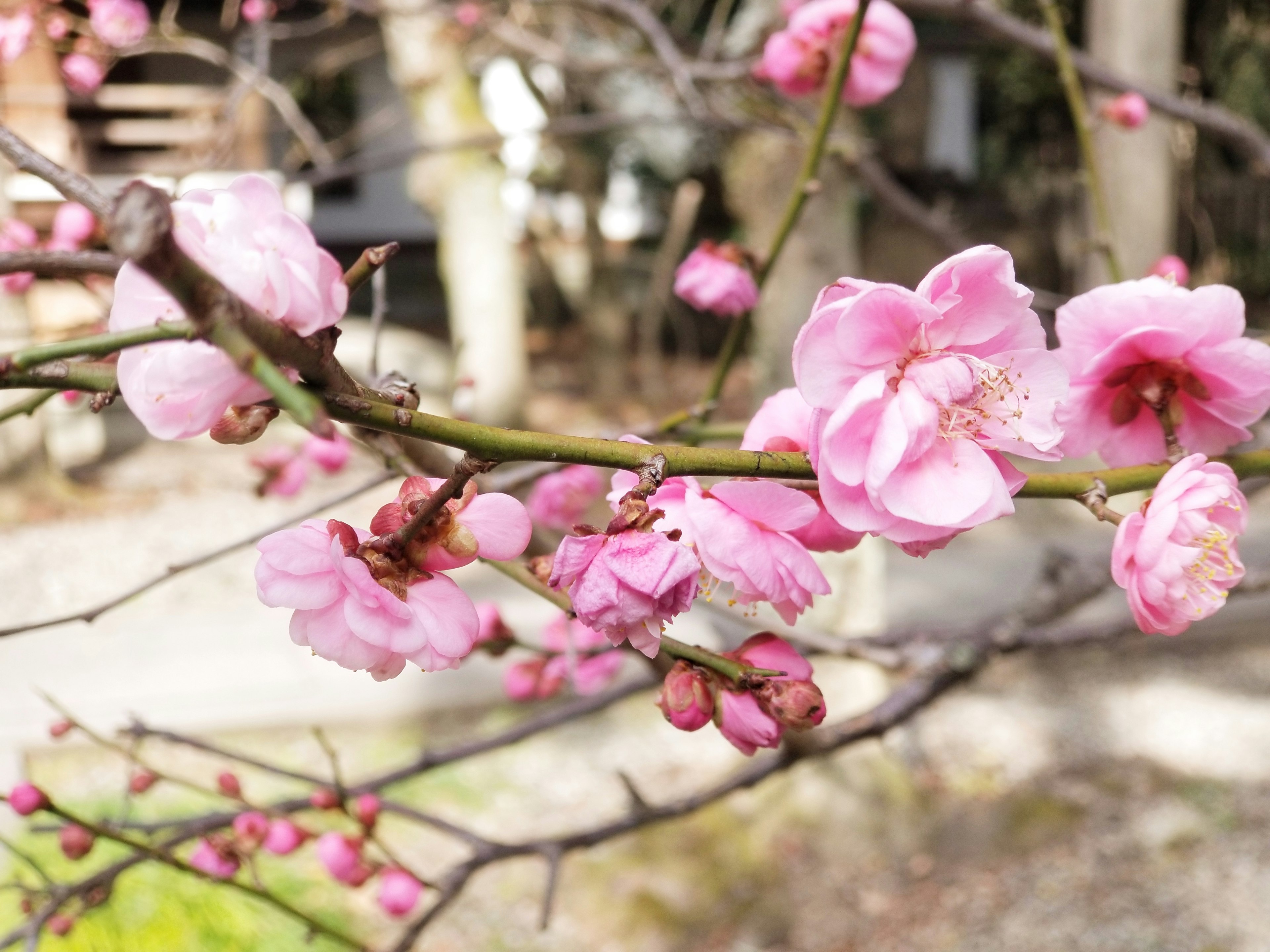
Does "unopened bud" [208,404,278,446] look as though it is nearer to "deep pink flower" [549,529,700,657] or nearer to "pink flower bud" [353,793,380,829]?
"deep pink flower" [549,529,700,657]

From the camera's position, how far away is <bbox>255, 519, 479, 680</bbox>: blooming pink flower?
469 millimetres

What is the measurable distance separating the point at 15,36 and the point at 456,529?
1640 mm

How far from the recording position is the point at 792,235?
2.87 m

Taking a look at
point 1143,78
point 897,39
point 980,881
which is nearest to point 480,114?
point 1143,78

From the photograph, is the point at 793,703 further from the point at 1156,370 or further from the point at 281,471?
the point at 281,471

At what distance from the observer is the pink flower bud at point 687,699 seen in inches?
20.4

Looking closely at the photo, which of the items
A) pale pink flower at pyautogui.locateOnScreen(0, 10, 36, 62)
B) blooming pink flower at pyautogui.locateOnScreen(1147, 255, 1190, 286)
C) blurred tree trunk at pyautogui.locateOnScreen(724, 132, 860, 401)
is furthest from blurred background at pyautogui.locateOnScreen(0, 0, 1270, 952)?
blooming pink flower at pyautogui.locateOnScreen(1147, 255, 1190, 286)

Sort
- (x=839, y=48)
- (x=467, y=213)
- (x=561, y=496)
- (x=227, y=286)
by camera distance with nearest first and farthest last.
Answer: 1. (x=227, y=286)
2. (x=839, y=48)
3. (x=561, y=496)
4. (x=467, y=213)

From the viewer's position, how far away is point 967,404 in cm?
48

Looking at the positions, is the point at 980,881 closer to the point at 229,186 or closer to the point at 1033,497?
the point at 1033,497

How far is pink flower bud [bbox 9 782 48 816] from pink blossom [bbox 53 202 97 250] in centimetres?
64

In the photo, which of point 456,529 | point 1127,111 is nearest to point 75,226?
point 456,529

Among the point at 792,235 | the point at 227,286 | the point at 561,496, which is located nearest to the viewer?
the point at 227,286

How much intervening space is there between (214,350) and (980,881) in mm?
2958
